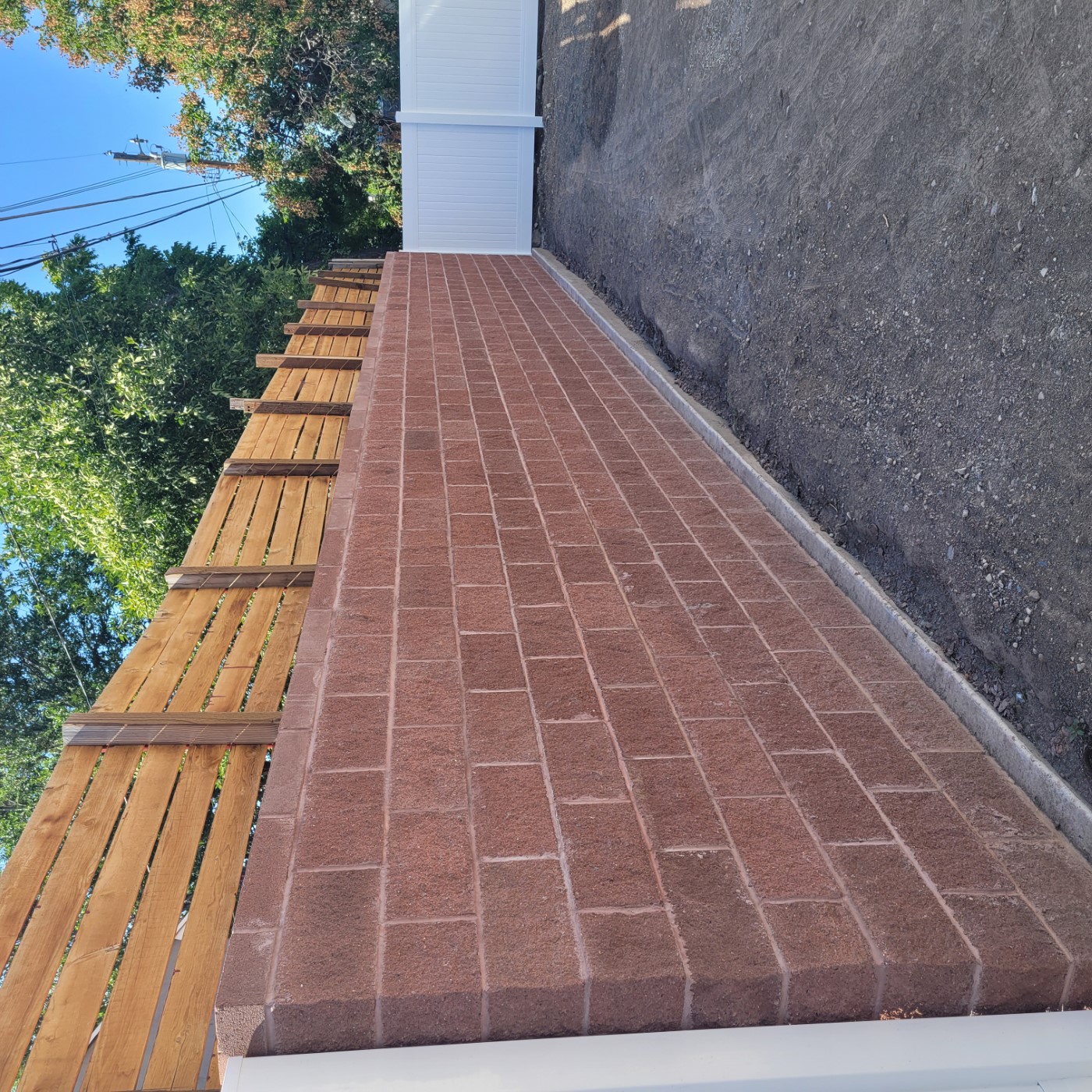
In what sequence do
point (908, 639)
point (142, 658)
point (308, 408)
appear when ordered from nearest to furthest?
point (908, 639), point (142, 658), point (308, 408)

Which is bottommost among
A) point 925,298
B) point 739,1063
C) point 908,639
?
point 739,1063

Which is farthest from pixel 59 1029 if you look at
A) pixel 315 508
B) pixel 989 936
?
pixel 315 508

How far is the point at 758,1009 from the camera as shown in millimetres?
1902

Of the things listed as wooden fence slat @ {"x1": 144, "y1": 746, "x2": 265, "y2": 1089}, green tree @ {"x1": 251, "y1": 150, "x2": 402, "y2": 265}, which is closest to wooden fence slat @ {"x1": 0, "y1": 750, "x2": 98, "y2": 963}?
wooden fence slat @ {"x1": 144, "y1": 746, "x2": 265, "y2": 1089}

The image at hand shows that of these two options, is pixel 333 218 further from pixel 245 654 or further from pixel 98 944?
pixel 98 944

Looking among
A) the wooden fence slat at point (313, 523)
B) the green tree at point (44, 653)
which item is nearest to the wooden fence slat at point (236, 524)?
the wooden fence slat at point (313, 523)

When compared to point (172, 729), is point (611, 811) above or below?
above

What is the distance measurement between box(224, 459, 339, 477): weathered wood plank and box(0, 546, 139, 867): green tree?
51.3 feet

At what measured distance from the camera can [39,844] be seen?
2.53m

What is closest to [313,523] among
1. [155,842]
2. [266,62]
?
[155,842]

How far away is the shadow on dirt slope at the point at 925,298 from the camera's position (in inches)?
98.6

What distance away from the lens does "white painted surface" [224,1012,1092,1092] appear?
1709 millimetres

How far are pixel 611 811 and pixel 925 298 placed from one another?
85.5 inches

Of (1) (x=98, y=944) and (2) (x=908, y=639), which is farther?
(2) (x=908, y=639)
